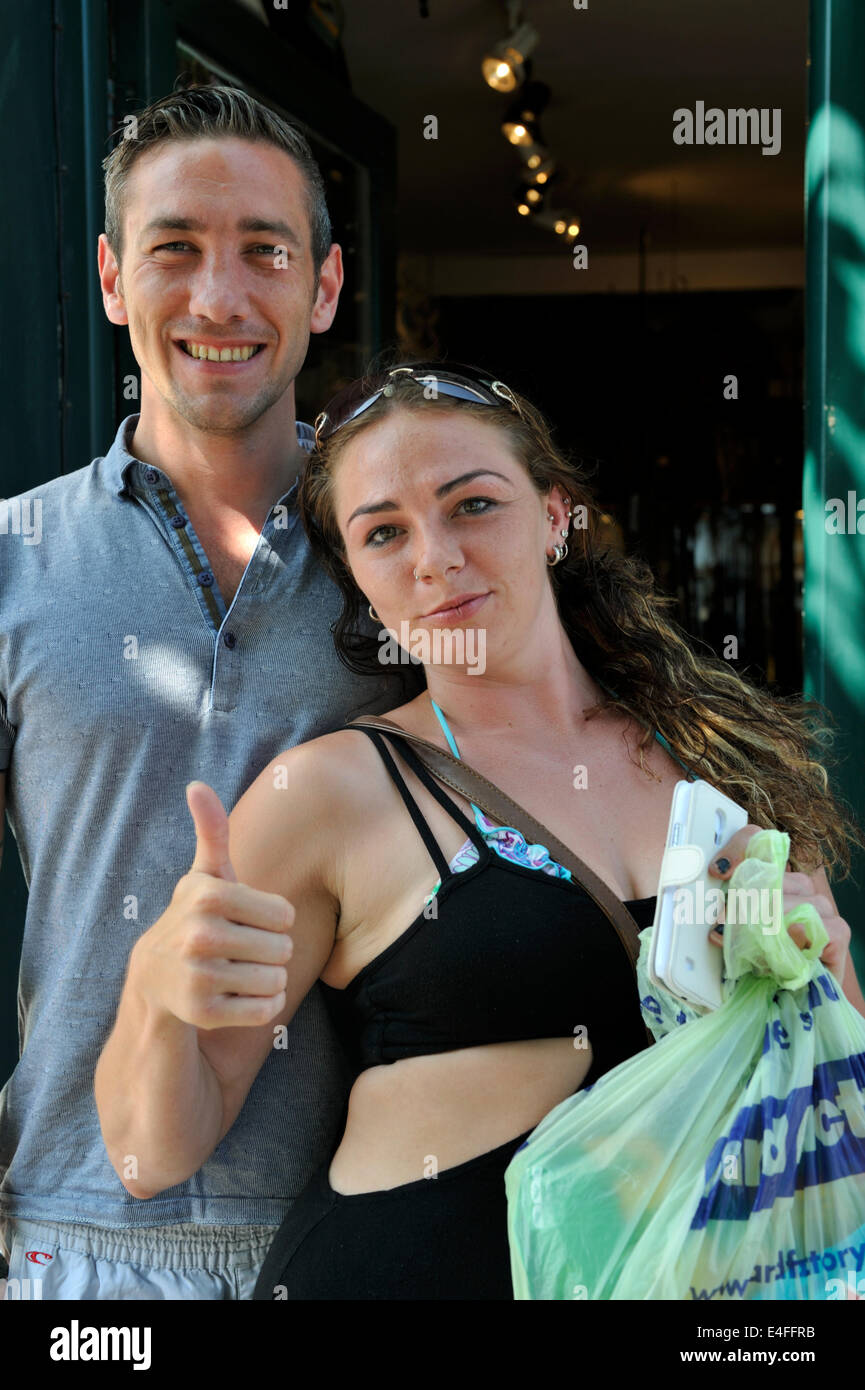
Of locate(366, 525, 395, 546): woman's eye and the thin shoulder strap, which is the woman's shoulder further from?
locate(366, 525, 395, 546): woman's eye

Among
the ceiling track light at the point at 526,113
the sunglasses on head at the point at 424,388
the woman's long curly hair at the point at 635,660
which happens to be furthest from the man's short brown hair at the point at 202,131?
the ceiling track light at the point at 526,113

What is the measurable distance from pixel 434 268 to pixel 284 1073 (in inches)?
236

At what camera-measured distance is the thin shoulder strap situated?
60.9 inches

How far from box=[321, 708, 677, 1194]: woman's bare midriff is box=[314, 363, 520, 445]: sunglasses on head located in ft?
1.46

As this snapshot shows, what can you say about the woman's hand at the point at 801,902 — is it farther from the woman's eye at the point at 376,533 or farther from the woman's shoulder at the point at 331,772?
the woman's eye at the point at 376,533

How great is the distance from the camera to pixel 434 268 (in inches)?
277

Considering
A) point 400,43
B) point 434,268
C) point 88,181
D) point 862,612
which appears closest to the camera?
point 862,612

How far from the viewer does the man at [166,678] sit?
5.73ft

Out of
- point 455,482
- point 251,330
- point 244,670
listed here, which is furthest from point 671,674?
point 251,330

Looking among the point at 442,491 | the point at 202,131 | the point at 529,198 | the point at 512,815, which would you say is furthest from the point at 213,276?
the point at 529,198

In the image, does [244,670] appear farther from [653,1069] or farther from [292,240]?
[653,1069]

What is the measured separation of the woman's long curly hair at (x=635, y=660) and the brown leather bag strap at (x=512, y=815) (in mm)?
230

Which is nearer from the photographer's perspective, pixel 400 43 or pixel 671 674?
pixel 671 674
